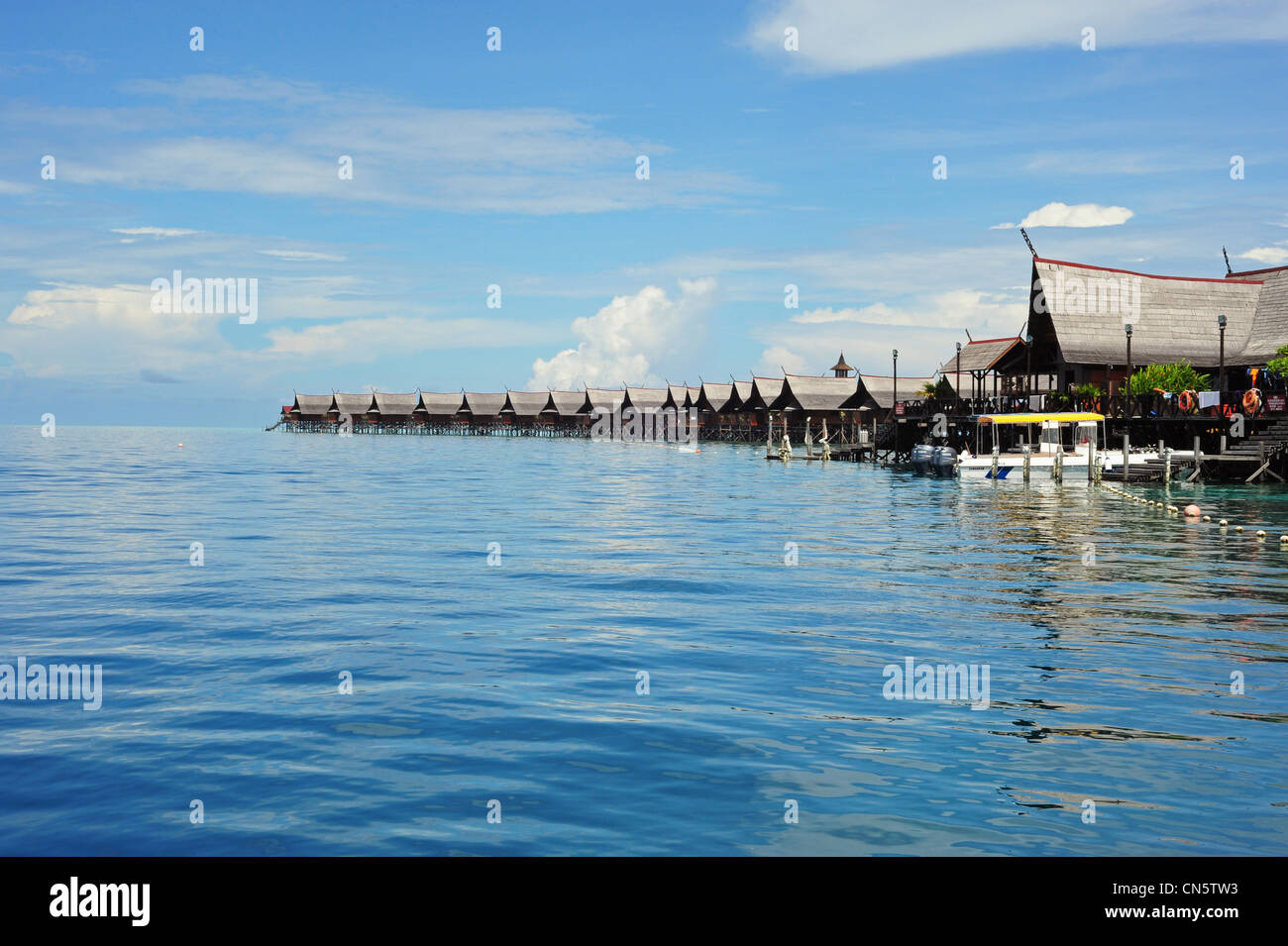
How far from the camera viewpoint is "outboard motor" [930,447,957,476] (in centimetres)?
4862

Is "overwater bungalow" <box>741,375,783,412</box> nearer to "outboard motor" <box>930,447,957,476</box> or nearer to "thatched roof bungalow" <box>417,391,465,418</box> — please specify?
"thatched roof bungalow" <box>417,391,465,418</box>

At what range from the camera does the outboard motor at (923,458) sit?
5125 cm

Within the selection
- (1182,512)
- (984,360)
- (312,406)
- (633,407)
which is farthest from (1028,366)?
(312,406)

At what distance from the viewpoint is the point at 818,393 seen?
91.3 m

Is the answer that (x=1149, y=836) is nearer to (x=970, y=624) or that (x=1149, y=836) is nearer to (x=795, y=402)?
(x=970, y=624)

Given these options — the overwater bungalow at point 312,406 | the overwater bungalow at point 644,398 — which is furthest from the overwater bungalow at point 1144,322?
the overwater bungalow at point 312,406

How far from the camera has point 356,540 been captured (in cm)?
2252

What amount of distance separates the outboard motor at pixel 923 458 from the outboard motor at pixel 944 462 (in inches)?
18.2

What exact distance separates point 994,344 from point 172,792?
5971 centimetres

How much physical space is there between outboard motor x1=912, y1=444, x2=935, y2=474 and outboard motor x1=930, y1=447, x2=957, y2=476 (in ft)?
1.52

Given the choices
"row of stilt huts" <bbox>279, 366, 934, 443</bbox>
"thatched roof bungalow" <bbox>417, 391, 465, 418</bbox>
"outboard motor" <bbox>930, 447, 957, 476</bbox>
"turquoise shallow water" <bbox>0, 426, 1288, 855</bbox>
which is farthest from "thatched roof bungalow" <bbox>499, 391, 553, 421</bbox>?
"turquoise shallow water" <bbox>0, 426, 1288, 855</bbox>

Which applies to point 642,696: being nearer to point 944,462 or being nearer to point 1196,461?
point 1196,461

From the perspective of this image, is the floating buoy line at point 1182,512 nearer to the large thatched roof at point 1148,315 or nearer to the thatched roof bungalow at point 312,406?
the large thatched roof at point 1148,315

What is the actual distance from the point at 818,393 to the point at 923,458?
131 ft
